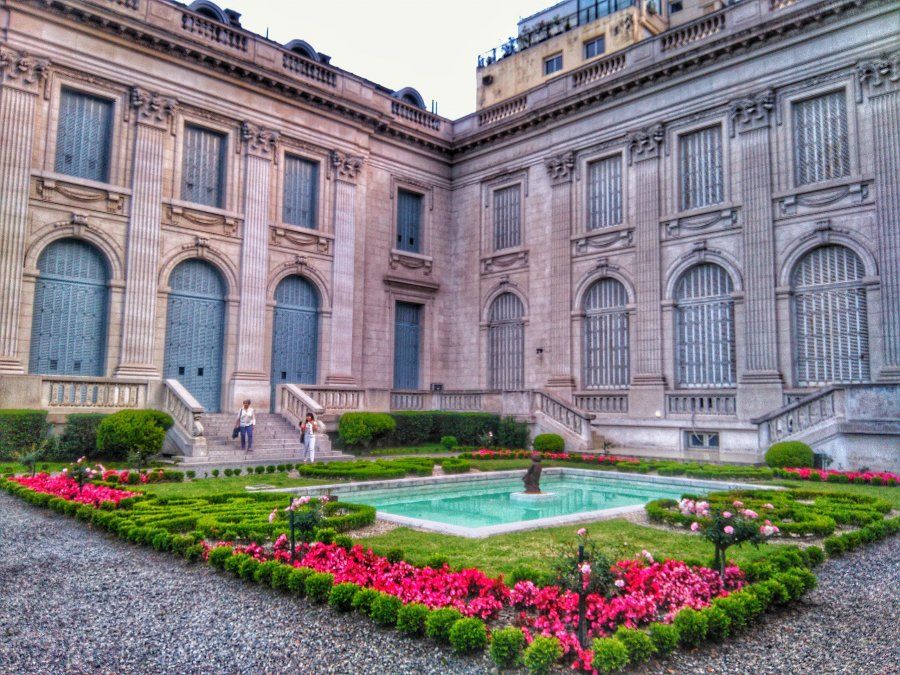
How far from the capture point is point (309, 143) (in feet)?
82.2

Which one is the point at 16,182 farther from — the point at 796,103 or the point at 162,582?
the point at 796,103

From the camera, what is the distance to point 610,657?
4.41 meters

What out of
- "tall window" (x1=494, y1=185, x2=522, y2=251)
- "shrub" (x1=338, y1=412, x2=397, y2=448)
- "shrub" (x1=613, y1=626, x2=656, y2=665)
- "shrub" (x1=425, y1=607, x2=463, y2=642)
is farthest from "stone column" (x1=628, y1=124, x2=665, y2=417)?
"shrub" (x1=425, y1=607, x2=463, y2=642)

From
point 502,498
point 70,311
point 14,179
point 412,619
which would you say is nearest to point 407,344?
point 70,311

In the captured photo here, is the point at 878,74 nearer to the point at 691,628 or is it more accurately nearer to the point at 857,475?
the point at 857,475

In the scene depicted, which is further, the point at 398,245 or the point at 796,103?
the point at 398,245

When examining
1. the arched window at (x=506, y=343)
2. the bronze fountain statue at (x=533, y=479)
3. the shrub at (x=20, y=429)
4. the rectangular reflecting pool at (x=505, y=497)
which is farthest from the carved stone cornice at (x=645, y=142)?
the shrub at (x=20, y=429)

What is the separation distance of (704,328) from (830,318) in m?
3.66

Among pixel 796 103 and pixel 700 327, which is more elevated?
pixel 796 103

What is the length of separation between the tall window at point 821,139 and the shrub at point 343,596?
1881cm

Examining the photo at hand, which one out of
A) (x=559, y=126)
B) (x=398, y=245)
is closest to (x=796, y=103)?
(x=559, y=126)

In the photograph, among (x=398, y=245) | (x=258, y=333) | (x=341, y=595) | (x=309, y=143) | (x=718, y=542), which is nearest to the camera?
(x=341, y=595)

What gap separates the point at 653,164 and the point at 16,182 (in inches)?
767

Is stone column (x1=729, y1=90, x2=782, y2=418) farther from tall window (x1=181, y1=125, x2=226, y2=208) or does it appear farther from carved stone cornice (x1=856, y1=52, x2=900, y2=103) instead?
tall window (x1=181, y1=125, x2=226, y2=208)
